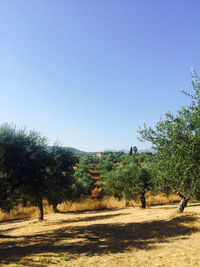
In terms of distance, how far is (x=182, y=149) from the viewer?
501 inches

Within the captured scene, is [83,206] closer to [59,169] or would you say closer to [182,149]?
[59,169]

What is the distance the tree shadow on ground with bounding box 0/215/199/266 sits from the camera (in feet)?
40.2

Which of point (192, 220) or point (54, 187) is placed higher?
point (54, 187)

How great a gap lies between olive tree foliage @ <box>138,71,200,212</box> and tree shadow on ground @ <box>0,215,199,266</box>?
133 inches

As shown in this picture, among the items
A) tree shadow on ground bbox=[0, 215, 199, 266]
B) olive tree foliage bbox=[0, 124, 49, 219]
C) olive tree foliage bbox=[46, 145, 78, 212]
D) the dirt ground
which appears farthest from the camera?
olive tree foliage bbox=[46, 145, 78, 212]

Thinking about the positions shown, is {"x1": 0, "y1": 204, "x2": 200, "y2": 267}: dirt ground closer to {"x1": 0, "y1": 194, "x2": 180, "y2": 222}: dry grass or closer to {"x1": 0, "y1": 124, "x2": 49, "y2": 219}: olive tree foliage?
{"x1": 0, "y1": 124, "x2": 49, "y2": 219}: olive tree foliage

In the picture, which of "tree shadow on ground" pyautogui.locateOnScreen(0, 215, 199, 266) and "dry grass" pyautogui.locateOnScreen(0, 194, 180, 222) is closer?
"tree shadow on ground" pyautogui.locateOnScreen(0, 215, 199, 266)

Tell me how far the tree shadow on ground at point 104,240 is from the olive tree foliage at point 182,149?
11.1ft

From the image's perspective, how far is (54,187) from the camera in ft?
56.2

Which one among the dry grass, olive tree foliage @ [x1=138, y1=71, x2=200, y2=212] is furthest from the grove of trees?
the dry grass

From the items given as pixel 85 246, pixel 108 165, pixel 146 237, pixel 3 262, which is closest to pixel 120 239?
pixel 146 237

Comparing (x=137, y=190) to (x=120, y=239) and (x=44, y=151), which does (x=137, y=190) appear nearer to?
(x=120, y=239)

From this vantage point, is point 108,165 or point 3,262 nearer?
point 3,262

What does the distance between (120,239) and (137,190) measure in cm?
1623
